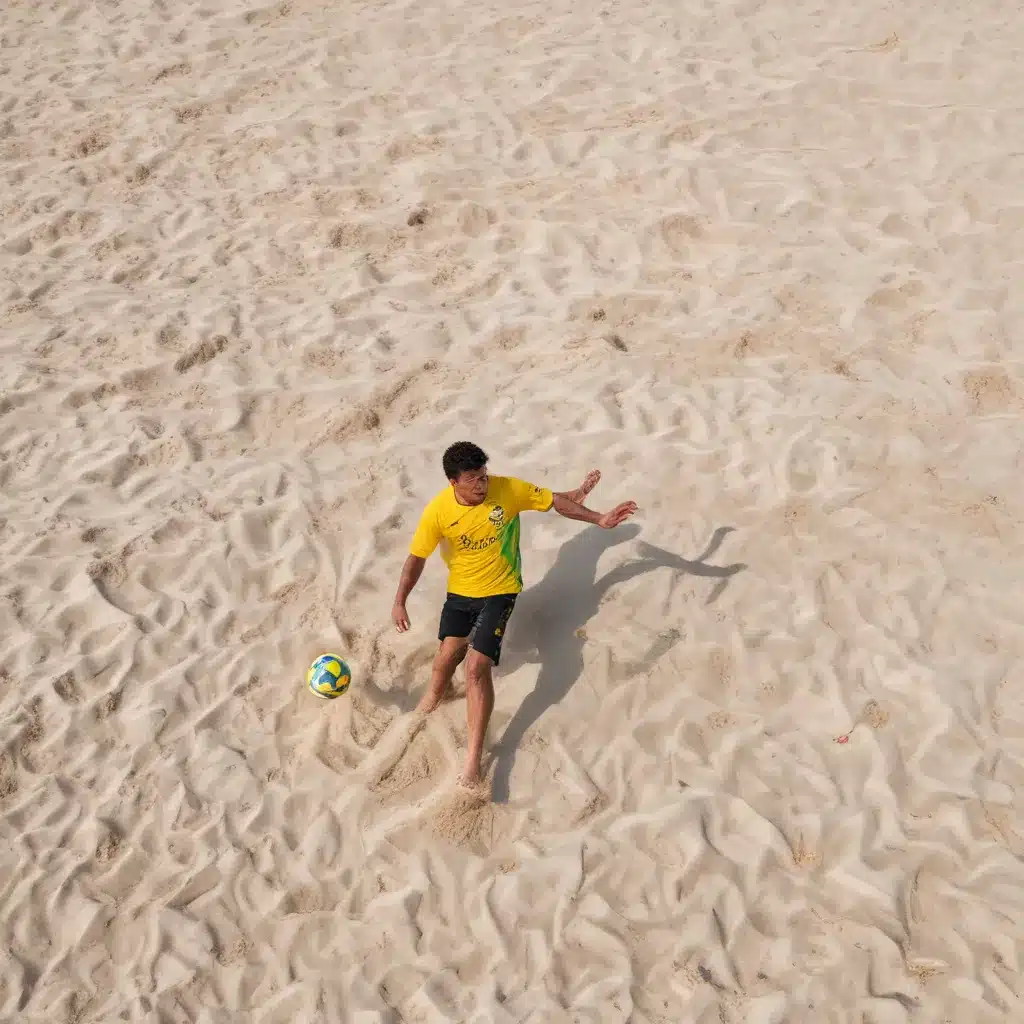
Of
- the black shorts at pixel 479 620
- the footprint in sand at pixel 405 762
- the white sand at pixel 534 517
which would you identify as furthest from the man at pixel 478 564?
the white sand at pixel 534 517

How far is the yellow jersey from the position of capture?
4824mm

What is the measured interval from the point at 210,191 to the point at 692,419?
166 inches

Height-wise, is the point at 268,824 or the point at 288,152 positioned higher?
the point at 288,152

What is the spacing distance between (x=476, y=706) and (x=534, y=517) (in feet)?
5.07

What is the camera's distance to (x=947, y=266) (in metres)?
7.22

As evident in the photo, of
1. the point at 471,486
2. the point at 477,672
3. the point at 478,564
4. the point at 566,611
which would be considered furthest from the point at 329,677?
the point at 566,611

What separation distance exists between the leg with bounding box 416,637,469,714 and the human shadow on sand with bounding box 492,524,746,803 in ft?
1.13

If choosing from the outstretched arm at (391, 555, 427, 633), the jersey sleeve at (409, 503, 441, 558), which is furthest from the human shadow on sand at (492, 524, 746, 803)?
the jersey sleeve at (409, 503, 441, 558)

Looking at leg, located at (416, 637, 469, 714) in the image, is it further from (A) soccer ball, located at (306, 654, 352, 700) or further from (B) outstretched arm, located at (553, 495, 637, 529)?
(B) outstretched arm, located at (553, 495, 637, 529)

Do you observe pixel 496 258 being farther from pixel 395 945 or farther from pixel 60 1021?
pixel 60 1021

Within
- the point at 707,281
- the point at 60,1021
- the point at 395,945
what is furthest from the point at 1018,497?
the point at 60,1021

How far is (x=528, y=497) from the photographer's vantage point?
4898 mm

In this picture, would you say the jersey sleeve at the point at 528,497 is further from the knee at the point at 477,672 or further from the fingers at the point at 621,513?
the knee at the point at 477,672

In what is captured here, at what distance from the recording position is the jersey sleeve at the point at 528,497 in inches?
192
